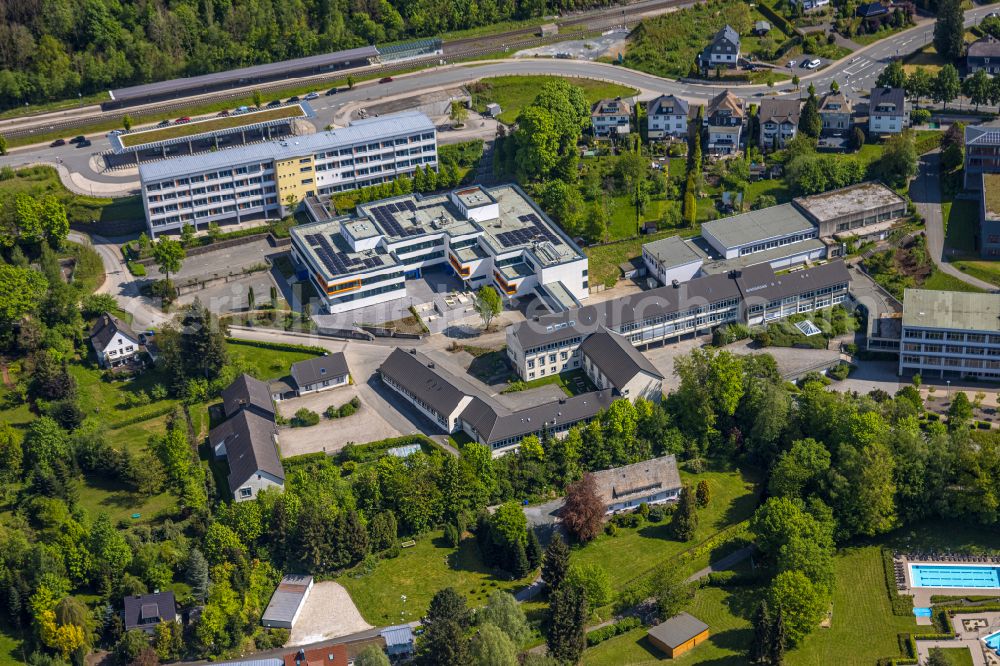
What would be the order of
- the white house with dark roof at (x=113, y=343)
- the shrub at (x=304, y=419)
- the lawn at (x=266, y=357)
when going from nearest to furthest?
the shrub at (x=304, y=419)
the white house with dark roof at (x=113, y=343)
the lawn at (x=266, y=357)

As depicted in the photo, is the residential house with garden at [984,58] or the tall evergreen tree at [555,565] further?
the residential house with garden at [984,58]

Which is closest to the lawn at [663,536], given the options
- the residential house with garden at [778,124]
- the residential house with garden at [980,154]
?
the residential house with garden at [980,154]

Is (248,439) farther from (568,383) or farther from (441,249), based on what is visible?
(441,249)

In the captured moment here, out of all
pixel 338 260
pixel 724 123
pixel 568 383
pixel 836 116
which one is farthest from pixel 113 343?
→ pixel 836 116

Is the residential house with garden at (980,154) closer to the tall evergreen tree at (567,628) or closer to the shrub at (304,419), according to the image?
the tall evergreen tree at (567,628)

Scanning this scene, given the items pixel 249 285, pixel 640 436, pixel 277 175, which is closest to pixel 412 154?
pixel 277 175

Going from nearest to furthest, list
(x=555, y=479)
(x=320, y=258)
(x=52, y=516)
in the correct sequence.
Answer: (x=52, y=516) < (x=555, y=479) < (x=320, y=258)

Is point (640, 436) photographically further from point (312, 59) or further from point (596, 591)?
point (312, 59)

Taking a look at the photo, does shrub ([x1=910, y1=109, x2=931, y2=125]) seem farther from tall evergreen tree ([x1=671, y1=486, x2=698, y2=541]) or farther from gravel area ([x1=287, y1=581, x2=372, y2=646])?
gravel area ([x1=287, y1=581, x2=372, y2=646])
